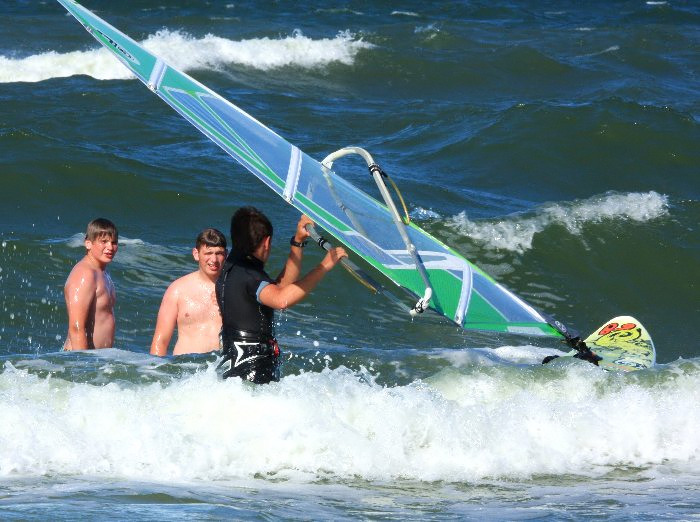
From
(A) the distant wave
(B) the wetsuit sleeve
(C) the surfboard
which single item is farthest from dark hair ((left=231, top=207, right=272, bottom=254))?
(A) the distant wave

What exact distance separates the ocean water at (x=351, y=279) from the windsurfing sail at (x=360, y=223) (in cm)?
55

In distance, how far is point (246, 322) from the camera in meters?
5.39

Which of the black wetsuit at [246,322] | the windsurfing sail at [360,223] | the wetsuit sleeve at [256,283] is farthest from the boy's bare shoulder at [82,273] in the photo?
the wetsuit sleeve at [256,283]

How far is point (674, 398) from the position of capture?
6.82 m

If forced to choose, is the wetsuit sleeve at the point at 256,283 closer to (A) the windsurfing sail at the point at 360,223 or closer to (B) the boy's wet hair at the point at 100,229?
(A) the windsurfing sail at the point at 360,223

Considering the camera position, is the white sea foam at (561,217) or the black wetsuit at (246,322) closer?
the black wetsuit at (246,322)

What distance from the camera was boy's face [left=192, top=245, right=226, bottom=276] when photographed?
6.46 metres

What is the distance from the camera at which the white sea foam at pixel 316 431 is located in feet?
18.6

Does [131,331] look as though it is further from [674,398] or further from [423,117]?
[423,117]

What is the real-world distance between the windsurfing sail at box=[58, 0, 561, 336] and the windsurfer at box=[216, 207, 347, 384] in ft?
2.44

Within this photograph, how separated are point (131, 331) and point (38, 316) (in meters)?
0.75

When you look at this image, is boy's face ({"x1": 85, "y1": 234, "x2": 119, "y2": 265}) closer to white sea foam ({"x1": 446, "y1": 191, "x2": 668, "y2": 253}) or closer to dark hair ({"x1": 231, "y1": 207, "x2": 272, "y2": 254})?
dark hair ({"x1": 231, "y1": 207, "x2": 272, "y2": 254})

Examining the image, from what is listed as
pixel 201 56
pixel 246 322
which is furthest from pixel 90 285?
pixel 201 56

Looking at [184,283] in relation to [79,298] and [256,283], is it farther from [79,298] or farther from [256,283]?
[256,283]
